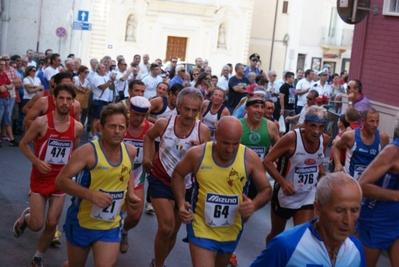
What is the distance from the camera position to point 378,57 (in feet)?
44.5

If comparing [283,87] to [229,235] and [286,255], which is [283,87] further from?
[286,255]

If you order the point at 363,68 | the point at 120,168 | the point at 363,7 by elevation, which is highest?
the point at 363,7

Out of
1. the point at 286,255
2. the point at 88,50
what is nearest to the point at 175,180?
the point at 286,255

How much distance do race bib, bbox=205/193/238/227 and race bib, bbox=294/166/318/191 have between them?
1.60 m

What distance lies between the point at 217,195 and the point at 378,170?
124 centimetres

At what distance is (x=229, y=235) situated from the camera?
598 cm

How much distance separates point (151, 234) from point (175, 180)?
3475 mm

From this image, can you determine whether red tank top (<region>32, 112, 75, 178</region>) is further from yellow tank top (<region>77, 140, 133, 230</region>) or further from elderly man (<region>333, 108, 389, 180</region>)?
elderly man (<region>333, 108, 389, 180</region>)

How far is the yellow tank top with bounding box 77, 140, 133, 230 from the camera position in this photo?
605 cm

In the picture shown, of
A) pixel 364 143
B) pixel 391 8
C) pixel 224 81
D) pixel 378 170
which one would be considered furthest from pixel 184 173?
pixel 224 81

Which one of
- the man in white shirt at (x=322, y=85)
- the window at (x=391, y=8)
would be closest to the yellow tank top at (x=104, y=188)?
the window at (x=391, y=8)

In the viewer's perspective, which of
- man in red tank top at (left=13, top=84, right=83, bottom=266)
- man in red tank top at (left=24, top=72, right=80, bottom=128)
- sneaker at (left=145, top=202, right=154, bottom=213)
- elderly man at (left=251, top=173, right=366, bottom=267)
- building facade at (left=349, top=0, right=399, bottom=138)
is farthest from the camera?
building facade at (left=349, top=0, right=399, bottom=138)

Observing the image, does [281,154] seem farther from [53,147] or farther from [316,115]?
[53,147]

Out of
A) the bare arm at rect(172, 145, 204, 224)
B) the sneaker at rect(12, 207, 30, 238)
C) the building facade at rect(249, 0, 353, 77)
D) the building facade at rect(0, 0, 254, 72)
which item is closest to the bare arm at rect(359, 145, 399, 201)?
the bare arm at rect(172, 145, 204, 224)
